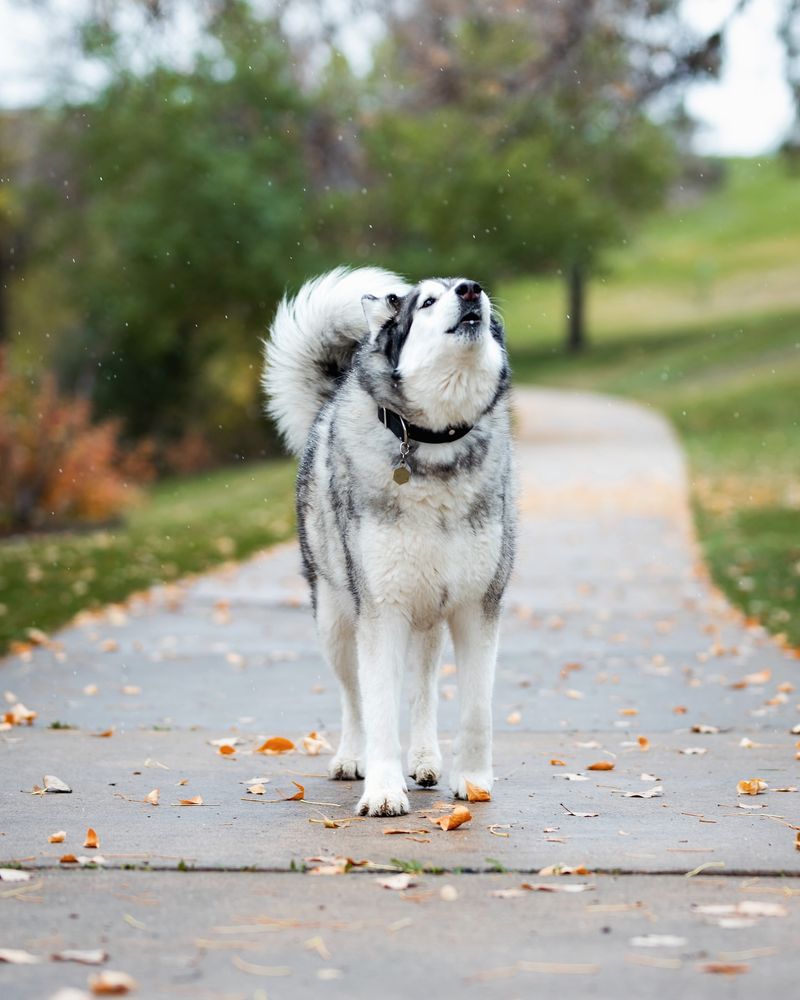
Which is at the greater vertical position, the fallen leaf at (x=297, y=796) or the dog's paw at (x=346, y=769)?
the dog's paw at (x=346, y=769)

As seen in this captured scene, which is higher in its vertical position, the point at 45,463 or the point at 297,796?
the point at 45,463

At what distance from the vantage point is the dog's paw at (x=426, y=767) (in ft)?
19.1

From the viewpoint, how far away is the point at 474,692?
17.8ft

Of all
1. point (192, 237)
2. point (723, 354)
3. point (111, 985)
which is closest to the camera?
point (111, 985)

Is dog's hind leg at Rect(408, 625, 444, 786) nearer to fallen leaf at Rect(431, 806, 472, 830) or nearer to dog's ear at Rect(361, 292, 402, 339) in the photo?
fallen leaf at Rect(431, 806, 472, 830)

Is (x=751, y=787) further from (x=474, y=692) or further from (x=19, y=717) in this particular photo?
(x=19, y=717)

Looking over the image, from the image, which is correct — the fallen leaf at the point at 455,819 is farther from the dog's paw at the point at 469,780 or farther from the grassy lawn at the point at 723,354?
the grassy lawn at the point at 723,354

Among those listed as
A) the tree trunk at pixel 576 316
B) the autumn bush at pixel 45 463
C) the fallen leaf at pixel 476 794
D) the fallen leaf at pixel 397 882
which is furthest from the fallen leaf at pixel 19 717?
the tree trunk at pixel 576 316

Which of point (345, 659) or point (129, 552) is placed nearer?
point (345, 659)

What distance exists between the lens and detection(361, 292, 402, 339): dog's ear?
5.33 meters

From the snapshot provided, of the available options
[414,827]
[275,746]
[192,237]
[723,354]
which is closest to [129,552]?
[275,746]

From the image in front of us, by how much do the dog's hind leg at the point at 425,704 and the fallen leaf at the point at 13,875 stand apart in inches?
71.4

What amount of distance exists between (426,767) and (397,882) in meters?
1.55

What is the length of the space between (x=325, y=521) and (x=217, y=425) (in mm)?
26536
